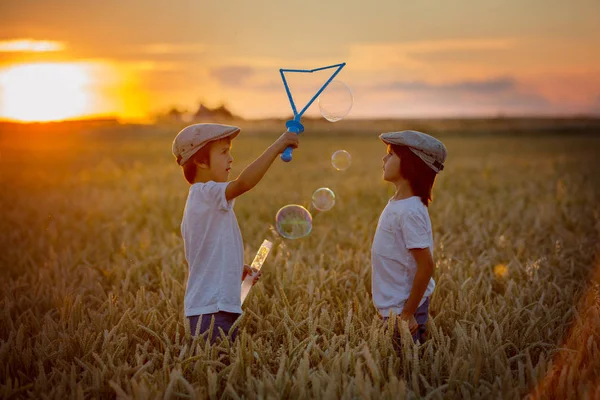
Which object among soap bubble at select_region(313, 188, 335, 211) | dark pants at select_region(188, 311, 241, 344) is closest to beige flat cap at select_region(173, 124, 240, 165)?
dark pants at select_region(188, 311, 241, 344)

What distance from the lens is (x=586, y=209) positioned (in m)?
8.48

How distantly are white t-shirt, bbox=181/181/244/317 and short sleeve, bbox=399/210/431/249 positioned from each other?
1.06 meters

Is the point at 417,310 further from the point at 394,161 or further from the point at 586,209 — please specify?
the point at 586,209

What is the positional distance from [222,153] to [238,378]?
1368 millimetres

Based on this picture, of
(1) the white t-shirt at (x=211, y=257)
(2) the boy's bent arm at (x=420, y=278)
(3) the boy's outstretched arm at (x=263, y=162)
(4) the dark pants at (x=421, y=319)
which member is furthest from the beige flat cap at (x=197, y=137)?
(4) the dark pants at (x=421, y=319)

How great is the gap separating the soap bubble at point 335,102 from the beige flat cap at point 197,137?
2.96 feet

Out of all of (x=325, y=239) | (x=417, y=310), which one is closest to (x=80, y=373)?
(x=417, y=310)

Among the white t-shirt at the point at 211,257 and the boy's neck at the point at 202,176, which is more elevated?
the boy's neck at the point at 202,176

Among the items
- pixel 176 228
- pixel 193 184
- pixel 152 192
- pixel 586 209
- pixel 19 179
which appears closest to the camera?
pixel 193 184

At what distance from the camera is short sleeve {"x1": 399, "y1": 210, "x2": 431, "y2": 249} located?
11.1 ft

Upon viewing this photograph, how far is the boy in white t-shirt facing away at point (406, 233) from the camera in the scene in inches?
134

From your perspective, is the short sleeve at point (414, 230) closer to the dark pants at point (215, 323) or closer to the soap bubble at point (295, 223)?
the soap bubble at point (295, 223)

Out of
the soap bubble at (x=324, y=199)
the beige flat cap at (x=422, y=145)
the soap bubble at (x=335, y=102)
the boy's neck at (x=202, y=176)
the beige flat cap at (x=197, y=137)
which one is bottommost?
the soap bubble at (x=324, y=199)

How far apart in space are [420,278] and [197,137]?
64.4 inches
